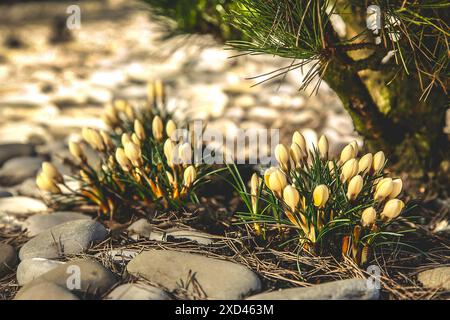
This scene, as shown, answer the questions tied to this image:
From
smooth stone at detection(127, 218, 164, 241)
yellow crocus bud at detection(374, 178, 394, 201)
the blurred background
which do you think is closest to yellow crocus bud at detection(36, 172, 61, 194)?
smooth stone at detection(127, 218, 164, 241)

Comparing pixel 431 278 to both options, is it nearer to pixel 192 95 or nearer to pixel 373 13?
pixel 373 13

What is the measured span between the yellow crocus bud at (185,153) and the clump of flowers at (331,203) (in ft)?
0.78

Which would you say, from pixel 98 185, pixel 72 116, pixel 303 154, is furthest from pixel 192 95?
pixel 303 154

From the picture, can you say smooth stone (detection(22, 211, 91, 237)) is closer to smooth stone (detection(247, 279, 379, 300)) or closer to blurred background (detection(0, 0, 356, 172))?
blurred background (detection(0, 0, 356, 172))

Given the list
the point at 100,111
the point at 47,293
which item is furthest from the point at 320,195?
the point at 100,111

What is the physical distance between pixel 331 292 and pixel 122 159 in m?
0.87

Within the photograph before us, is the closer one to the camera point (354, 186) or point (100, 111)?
point (354, 186)

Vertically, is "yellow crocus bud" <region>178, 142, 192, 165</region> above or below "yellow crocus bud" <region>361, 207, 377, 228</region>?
above

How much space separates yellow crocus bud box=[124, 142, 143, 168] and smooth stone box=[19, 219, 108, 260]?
24 cm

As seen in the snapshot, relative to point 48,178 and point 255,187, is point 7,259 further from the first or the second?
point 255,187

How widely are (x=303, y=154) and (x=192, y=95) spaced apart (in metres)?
2.25

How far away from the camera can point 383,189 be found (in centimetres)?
184

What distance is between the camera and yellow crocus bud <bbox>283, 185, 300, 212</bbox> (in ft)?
5.98

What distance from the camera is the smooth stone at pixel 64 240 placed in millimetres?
2049
